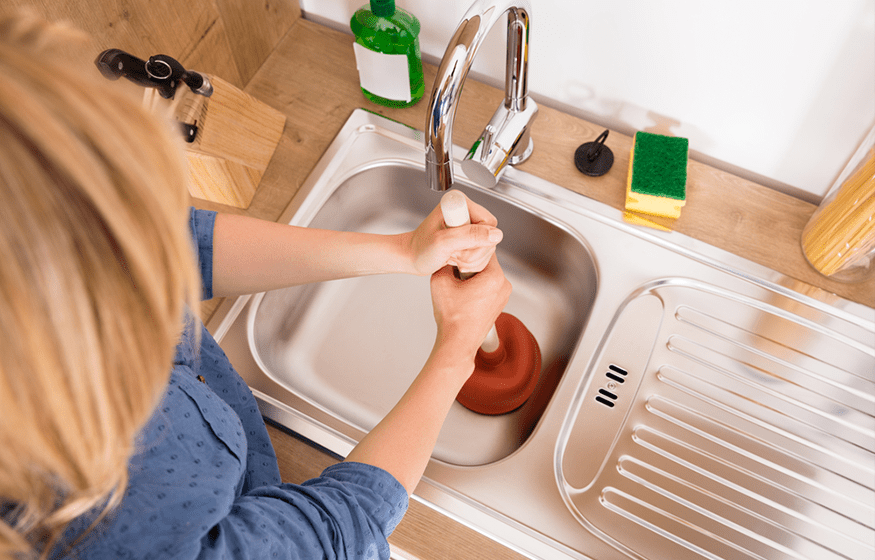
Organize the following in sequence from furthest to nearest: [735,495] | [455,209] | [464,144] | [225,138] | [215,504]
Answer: [464,144], [225,138], [735,495], [455,209], [215,504]

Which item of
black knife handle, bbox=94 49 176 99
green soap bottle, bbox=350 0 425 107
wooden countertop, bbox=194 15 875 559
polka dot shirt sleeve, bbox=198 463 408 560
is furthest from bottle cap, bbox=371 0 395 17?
polka dot shirt sleeve, bbox=198 463 408 560

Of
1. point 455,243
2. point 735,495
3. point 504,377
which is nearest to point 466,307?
point 455,243

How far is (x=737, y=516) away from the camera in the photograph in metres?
0.68

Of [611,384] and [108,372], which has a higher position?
[108,372]

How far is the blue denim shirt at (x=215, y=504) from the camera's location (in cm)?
40

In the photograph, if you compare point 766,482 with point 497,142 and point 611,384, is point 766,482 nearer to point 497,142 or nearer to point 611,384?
point 611,384

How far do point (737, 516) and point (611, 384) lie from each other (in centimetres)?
21

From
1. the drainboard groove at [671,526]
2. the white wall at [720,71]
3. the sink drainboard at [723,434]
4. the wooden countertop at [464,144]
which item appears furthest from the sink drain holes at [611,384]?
the white wall at [720,71]

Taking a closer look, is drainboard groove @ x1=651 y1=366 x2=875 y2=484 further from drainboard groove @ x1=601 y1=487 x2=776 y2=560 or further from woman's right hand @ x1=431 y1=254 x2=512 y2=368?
woman's right hand @ x1=431 y1=254 x2=512 y2=368

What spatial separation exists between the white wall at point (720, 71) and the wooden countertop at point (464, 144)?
4 centimetres

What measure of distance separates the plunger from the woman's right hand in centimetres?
11

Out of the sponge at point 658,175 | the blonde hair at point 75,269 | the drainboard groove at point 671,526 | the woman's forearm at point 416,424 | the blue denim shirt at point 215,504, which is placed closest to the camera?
the blonde hair at point 75,269

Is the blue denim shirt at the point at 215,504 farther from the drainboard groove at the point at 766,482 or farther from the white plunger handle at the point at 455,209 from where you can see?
the drainboard groove at the point at 766,482

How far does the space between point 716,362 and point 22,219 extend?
2.57ft
